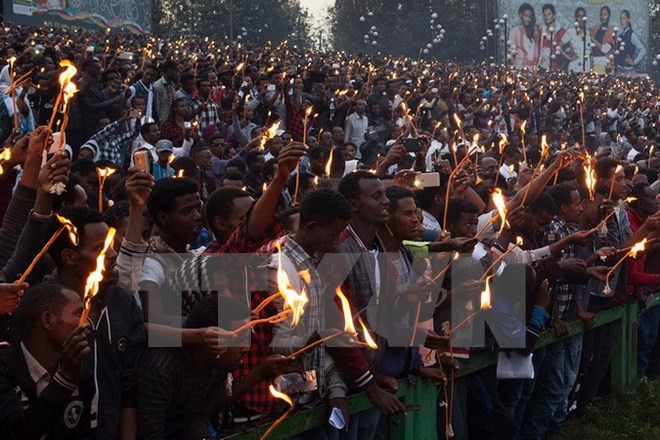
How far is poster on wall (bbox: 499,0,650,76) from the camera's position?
190 ft

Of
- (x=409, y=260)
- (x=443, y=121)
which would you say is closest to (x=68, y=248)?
(x=409, y=260)

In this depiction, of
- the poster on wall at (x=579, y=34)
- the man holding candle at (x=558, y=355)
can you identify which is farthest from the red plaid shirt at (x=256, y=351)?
the poster on wall at (x=579, y=34)

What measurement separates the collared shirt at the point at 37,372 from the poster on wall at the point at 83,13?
3017 centimetres

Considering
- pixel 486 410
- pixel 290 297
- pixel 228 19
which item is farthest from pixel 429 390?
pixel 228 19

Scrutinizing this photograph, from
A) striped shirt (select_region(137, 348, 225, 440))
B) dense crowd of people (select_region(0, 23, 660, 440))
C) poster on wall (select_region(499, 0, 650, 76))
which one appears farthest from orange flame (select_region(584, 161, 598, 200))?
poster on wall (select_region(499, 0, 650, 76))

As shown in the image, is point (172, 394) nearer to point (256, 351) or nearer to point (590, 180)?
point (256, 351)

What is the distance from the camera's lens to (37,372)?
3.37 m

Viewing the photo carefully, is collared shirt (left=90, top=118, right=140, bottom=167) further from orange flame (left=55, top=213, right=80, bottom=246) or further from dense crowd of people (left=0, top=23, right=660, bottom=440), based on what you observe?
orange flame (left=55, top=213, right=80, bottom=246)

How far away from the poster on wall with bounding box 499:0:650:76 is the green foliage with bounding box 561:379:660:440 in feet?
168

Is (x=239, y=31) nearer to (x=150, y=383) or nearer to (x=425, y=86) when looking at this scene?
(x=425, y=86)

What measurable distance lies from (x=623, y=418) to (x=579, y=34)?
55.2 m

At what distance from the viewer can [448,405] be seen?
5.41 m

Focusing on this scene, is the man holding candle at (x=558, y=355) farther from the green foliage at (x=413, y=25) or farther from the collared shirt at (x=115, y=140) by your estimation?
the green foliage at (x=413, y=25)

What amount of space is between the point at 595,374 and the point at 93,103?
6.47 metres
